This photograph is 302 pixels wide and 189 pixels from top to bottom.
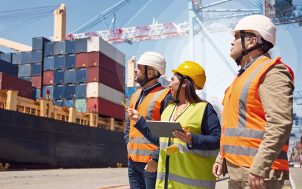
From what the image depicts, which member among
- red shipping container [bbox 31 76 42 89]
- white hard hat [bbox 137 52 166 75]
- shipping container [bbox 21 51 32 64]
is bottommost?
white hard hat [bbox 137 52 166 75]

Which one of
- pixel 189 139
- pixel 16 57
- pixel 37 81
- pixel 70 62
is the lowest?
pixel 189 139

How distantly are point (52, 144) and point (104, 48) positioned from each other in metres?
11.1

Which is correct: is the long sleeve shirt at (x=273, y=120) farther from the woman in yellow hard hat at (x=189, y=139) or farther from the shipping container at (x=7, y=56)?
the shipping container at (x=7, y=56)

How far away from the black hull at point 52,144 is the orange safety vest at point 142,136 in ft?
61.6

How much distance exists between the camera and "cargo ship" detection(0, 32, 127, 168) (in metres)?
22.9

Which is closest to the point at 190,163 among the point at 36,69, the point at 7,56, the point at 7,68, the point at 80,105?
the point at 7,68

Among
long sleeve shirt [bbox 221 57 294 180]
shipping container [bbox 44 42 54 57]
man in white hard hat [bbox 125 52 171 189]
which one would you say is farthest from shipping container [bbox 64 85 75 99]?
long sleeve shirt [bbox 221 57 294 180]

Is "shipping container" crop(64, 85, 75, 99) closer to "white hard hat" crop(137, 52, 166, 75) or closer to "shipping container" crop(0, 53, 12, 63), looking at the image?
"shipping container" crop(0, 53, 12, 63)

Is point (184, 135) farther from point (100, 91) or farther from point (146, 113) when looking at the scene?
point (100, 91)

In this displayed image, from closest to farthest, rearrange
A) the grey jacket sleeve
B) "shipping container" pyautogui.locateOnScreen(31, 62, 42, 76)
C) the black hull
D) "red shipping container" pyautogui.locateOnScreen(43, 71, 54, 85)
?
the grey jacket sleeve, the black hull, "red shipping container" pyautogui.locateOnScreen(43, 71, 54, 85), "shipping container" pyautogui.locateOnScreen(31, 62, 42, 76)

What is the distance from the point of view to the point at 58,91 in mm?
32969

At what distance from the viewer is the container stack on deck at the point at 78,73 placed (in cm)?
3177

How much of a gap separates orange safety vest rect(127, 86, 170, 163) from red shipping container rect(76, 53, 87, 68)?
28.8 meters

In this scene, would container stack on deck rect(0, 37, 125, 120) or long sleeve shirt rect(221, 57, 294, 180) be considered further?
container stack on deck rect(0, 37, 125, 120)
